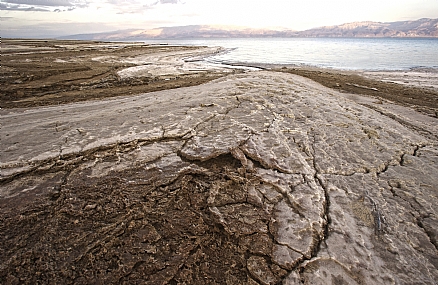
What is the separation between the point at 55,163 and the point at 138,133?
0.95 m

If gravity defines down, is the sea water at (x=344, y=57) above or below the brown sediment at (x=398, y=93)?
below

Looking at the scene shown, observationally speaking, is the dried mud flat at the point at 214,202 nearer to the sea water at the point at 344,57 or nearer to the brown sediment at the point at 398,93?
the brown sediment at the point at 398,93

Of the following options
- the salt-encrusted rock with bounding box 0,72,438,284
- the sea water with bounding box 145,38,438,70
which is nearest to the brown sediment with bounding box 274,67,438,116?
the salt-encrusted rock with bounding box 0,72,438,284

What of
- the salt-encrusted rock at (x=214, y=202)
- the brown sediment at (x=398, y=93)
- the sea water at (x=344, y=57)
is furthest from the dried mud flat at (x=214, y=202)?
the sea water at (x=344, y=57)

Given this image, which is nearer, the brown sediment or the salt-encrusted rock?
the salt-encrusted rock

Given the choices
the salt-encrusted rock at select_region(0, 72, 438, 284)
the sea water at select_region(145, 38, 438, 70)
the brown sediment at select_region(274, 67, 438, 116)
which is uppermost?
the salt-encrusted rock at select_region(0, 72, 438, 284)

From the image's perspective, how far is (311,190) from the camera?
2396mm

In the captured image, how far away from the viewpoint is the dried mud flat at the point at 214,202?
1.73 meters

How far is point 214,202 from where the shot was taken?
7.44 feet

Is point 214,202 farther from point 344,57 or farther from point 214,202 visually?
point 344,57

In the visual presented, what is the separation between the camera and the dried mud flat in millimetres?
1732

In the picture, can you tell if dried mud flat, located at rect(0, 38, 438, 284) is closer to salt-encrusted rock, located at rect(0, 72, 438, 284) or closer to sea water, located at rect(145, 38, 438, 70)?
salt-encrusted rock, located at rect(0, 72, 438, 284)

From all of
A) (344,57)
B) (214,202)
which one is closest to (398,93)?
(214,202)

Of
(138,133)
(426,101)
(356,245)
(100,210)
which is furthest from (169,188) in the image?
(426,101)
